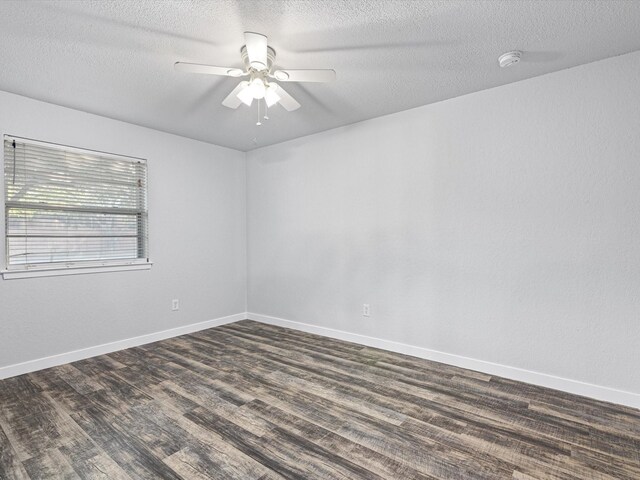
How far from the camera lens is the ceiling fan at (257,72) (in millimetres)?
1954

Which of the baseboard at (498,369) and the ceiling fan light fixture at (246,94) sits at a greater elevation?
the ceiling fan light fixture at (246,94)

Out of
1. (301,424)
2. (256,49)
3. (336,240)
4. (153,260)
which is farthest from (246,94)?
(153,260)

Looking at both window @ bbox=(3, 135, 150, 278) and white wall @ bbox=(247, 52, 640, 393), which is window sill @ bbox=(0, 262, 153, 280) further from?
white wall @ bbox=(247, 52, 640, 393)

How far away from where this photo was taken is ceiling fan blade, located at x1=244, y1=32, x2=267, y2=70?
187 centimetres

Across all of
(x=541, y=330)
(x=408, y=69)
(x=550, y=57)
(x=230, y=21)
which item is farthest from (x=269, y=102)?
(x=541, y=330)

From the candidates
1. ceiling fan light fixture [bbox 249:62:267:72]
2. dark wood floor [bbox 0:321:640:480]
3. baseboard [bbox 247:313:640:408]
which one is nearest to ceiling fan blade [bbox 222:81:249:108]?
ceiling fan light fixture [bbox 249:62:267:72]

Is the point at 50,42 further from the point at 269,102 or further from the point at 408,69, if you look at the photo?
the point at 408,69

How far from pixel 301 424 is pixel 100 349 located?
8.00 ft

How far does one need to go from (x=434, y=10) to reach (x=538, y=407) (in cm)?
261

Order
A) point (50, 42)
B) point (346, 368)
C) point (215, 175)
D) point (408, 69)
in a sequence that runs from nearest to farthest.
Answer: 1. point (50, 42)
2. point (408, 69)
3. point (346, 368)
4. point (215, 175)

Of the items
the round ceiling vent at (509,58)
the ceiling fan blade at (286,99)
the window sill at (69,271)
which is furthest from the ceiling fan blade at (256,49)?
the window sill at (69,271)

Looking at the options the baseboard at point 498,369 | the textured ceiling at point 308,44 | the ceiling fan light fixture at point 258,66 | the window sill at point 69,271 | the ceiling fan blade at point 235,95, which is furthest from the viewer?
the window sill at point 69,271

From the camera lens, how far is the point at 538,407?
2279 mm

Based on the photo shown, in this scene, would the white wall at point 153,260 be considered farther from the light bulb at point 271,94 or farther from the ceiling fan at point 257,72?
the light bulb at point 271,94
